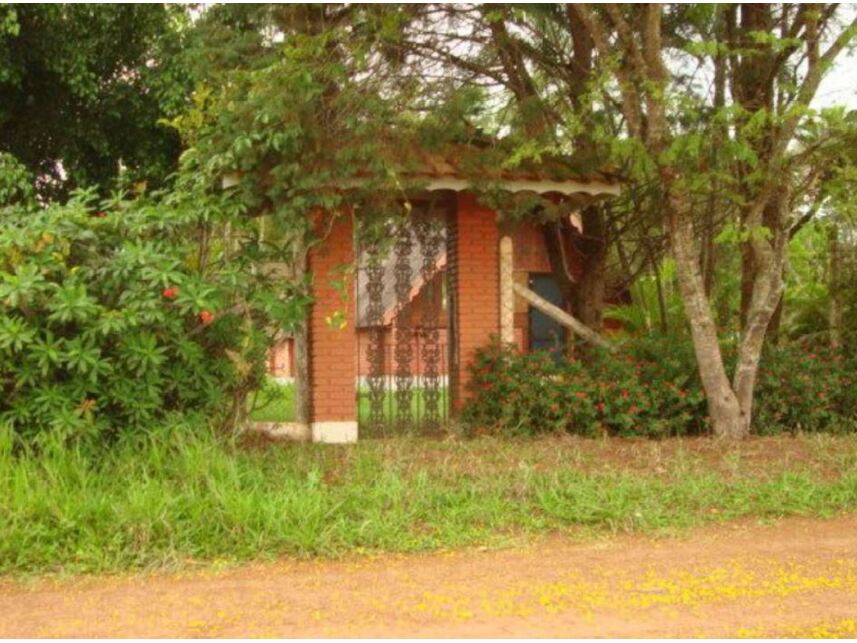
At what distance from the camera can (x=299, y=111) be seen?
9.07 m

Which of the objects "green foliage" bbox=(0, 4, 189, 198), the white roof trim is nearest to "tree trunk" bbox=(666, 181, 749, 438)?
the white roof trim

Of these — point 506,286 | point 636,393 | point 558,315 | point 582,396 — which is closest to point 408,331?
point 506,286

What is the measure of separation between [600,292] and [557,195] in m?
1.56

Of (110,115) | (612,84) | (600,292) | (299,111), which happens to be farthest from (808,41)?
(110,115)

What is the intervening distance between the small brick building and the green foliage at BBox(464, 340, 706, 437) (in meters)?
0.41

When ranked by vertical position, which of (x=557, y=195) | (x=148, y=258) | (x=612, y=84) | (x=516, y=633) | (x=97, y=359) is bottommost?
(x=516, y=633)

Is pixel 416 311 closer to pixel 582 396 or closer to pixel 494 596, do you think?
pixel 582 396

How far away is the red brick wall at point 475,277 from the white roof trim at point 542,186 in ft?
1.86

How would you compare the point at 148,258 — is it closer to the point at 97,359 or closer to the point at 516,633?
the point at 97,359

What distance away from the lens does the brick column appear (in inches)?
411

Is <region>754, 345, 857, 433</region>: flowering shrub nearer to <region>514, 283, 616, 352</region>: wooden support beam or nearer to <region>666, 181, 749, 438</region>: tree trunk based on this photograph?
<region>666, 181, 749, 438</region>: tree trunk

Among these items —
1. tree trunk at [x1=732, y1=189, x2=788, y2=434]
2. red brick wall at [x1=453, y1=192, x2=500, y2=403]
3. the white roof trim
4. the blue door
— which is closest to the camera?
tree trunk at [x1=732, y1=189, x2=788, y2=434]

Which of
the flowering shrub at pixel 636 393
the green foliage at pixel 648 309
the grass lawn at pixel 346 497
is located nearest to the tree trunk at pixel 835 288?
the flowering shrub at pixel 636 393

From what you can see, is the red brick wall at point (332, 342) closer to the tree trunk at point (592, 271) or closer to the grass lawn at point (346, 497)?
the grass lawn at point (346, 497)
